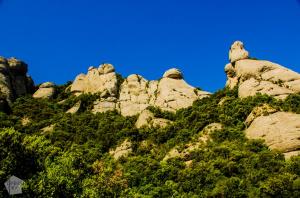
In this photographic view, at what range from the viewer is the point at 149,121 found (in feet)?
315

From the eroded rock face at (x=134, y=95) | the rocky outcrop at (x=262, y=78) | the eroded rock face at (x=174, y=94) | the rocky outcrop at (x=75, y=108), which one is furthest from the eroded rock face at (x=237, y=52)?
the rocky outcrop at (x=75, y=108)

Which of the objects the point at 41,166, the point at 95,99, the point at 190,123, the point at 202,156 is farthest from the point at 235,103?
the point at 41,166

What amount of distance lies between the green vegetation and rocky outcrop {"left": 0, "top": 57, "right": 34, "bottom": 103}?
375 centimetres

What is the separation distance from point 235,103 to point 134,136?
22855 mm

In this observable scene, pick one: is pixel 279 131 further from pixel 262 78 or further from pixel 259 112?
pixel 262 78

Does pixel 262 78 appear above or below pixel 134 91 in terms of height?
below

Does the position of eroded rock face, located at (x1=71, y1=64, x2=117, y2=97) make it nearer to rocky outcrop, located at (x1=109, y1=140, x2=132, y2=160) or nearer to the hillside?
Result: the hillside

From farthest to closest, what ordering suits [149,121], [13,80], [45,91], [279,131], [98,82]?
[45,91] → [98,82] → [13,80] → [149,121] → [279,131]

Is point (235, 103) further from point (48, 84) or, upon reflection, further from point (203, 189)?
point (48, 84)

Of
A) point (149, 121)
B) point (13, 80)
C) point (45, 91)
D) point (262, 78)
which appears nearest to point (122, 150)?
point (149, 121)

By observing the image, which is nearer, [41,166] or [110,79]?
[41,166]

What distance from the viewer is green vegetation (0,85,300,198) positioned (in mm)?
47406

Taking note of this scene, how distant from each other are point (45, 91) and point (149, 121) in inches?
1785

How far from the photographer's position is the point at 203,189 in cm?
6588
